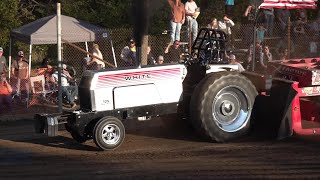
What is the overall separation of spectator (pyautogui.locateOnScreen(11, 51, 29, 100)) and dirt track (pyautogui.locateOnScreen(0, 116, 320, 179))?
4323 millimetres

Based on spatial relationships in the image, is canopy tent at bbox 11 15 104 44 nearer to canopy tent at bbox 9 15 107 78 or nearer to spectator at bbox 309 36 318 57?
canopy tent at bbox 9 15 107 78

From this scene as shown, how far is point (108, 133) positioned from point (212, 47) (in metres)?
2.20

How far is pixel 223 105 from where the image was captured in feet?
31.7

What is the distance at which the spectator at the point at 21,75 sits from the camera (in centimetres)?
1512

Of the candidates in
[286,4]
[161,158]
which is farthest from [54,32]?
[161,158]

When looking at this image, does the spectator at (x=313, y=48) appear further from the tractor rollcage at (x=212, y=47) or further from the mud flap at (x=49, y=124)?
the mud flap at (x=49, y=124)

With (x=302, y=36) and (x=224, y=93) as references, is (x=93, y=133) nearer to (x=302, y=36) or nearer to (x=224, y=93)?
(x=224, y=93)

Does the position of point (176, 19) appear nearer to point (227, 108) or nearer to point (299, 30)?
point (299, 30)

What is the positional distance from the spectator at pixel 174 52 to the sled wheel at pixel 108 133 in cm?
676

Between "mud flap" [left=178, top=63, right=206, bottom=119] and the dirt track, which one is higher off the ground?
"mud flap" [left=178, top=63, right=206, bottom=119]

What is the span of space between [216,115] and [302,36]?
9122 millimetres

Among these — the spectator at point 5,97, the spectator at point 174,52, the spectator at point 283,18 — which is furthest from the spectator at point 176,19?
the spectator at point 5,97

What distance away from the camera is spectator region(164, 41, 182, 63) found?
1597 centimetres

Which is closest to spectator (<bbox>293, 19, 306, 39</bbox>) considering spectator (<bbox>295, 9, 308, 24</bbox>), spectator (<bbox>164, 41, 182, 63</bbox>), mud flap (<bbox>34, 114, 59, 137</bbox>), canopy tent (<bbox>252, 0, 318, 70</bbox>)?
spectator (<bbox>295, 9, 308, 24</bbox>)
